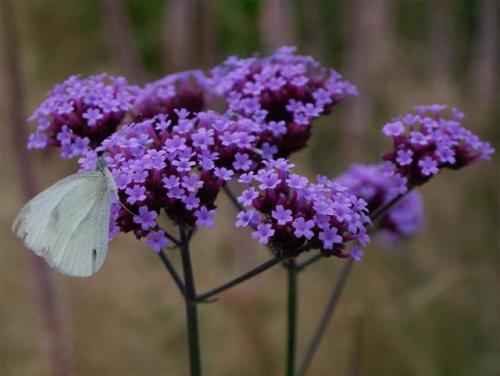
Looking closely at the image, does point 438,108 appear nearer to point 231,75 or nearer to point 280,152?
point 280,152

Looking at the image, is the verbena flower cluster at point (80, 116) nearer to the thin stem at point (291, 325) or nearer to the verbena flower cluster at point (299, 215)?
the verbena flower cluster at point (299, 215)

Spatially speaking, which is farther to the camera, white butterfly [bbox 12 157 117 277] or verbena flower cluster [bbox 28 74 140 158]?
verbena flower cluster [bbox 28 74 140 158]

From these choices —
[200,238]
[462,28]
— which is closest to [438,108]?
[200,238]

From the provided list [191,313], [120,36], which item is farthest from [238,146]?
[120,36]

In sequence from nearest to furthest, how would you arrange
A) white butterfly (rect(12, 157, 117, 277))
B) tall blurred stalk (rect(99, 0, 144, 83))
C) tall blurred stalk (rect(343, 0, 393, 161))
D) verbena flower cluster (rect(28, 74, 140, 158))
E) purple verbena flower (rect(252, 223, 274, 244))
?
purple verbena flower (rect(252, 223, 274, 244)) → white butterfly (rect(12, 157, 117, 277)) → verbena flower cluster (rect(28, 74, 140, 158)) → tall blurred stalk (rect(99, 0, 144, 83)) → tall blurred stalk (rect(343, 0, 393, 161))

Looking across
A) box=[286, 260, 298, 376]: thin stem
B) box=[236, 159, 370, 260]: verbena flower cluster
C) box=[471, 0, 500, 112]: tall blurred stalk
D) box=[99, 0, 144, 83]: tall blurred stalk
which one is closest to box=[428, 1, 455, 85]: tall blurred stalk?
box=[471, 0, 500, 112]: tall blurred stalk

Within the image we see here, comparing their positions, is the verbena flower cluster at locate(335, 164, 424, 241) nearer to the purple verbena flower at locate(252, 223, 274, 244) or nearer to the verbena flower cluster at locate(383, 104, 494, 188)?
the verbena flower cluster at locate(383, 104, 494, 188)

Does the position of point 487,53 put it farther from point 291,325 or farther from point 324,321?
point 291,325
